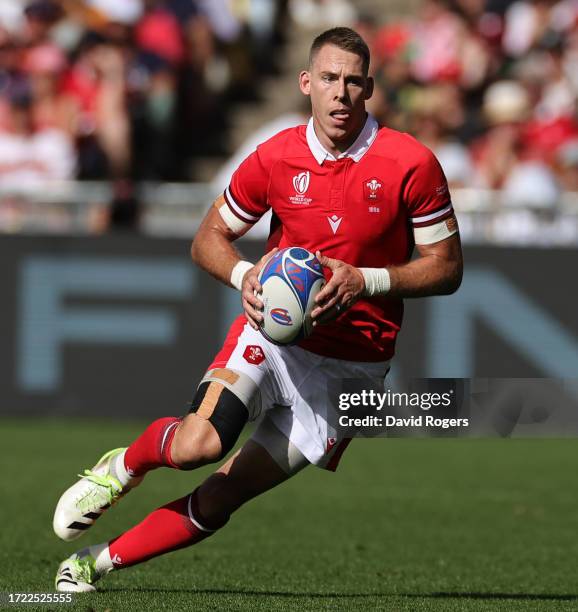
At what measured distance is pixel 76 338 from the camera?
13867 mm

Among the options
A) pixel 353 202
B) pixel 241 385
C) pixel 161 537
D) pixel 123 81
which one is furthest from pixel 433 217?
pixel 123 81

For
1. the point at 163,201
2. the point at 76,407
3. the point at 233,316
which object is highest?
the point at 163,201

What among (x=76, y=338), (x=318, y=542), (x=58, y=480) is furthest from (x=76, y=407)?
(x=318, y=542)

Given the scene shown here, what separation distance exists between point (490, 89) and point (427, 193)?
415 inches

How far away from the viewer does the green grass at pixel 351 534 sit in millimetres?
6906

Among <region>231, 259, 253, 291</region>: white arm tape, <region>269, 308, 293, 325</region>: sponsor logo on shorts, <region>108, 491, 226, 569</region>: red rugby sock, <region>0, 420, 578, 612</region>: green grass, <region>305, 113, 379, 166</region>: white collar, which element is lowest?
<region>0, 420, 578, 612</region>: green grass

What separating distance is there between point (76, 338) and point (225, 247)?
24.8ft

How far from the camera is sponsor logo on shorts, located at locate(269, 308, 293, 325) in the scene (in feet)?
19.5

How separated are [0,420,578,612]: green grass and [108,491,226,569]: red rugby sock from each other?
0.20 meters

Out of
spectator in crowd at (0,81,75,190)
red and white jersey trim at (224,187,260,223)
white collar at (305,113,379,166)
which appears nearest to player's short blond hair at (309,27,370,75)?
white collar at (305,113,379,166)

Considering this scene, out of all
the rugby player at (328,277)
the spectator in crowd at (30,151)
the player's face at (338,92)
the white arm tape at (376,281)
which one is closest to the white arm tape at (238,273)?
the rugby player at (328,277)

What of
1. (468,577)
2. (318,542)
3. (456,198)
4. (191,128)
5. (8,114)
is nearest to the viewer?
(468,577)

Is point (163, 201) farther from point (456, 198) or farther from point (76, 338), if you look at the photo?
point (456, 198)

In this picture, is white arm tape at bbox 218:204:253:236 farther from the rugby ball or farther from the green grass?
the green grass
